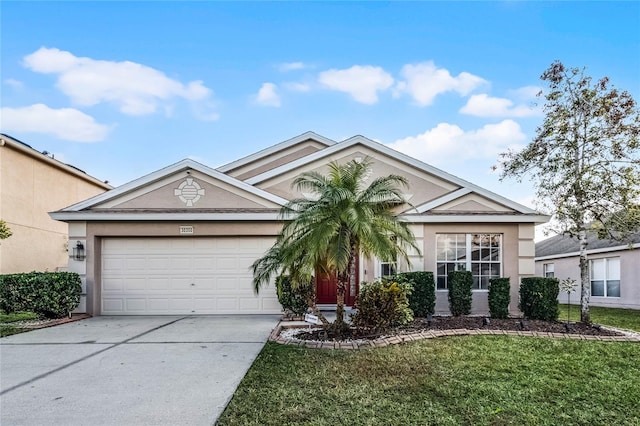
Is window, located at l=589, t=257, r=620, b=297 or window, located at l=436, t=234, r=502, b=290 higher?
window, located at l=436, t=234, r=502, b=290

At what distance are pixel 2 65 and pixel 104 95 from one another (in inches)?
110

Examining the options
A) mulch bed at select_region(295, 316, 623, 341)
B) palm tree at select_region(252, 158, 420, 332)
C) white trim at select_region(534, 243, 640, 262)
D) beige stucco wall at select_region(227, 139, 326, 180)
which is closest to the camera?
palm tree at select_region(252, 158, 420, 332)

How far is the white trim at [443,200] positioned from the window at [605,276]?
10384 millimetres

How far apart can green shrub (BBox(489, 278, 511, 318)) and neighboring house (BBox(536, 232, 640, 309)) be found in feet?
21.1

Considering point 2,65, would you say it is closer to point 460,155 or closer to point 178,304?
point 178,304

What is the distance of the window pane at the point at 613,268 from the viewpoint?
57.1 feet

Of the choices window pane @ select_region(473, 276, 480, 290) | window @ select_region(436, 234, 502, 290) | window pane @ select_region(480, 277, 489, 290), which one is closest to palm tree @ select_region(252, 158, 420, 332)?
window @ select_region(436, 234, 502, 290)

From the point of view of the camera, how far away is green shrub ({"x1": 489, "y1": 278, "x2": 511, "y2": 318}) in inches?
412

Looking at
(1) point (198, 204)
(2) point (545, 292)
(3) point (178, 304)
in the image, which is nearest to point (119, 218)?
(1) point (198, 204)

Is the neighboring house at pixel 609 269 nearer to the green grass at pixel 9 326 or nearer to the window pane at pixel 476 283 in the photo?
the window pane at pixel 476 283

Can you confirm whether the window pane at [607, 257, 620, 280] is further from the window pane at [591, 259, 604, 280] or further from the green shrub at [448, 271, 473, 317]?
the green shrub at [448, 271, 473, 317]

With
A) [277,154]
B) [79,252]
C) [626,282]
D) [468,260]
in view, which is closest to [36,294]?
[79,252]

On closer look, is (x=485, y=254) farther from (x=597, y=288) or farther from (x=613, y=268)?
(x=597, y=288)

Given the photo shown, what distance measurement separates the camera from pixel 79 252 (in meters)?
11.5
